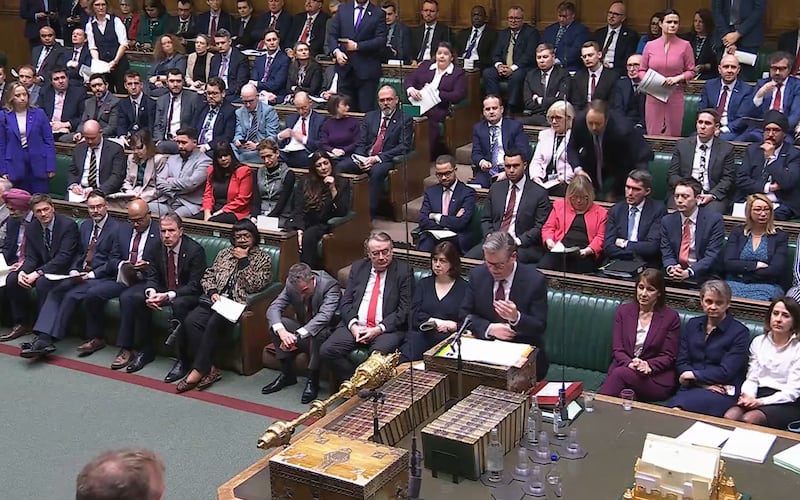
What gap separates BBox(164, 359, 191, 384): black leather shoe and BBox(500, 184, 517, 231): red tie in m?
2.16

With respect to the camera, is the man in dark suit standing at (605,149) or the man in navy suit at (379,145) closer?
the man in dark suit standing at (605,149)

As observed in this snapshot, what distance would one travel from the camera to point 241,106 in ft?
29.5

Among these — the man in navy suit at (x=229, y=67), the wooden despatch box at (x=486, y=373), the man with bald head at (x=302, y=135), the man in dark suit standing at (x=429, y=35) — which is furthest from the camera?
the man in navy suit at (x=229, y=67)

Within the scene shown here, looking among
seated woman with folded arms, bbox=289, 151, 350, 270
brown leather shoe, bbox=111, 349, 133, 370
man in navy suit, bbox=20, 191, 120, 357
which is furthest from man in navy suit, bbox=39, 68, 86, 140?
brown leather shoe, bbox=111, 349, 133, 370

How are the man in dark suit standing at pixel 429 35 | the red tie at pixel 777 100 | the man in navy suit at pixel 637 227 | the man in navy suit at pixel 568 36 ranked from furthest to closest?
the man in dark suit standing at pixel 429 35, the man in navy suit at pixel 568 36, the red tie at pixel 777 100, the man in navy suit at pixel 637 227

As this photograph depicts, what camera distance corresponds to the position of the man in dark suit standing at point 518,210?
22.1 ft

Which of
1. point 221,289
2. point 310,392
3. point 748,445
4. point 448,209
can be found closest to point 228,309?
point 221,289

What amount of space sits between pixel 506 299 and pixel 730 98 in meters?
3.04

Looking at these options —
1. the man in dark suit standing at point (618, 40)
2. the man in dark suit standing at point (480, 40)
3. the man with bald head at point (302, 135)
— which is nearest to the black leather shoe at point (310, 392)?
the man with bald head at point (302, 135)

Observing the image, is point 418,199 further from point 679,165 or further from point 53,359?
point 53,359

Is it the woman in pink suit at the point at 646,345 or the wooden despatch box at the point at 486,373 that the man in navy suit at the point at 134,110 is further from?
the wooden despatch box at the point at 486,373

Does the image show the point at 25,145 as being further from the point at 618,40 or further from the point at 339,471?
the point at 339,471

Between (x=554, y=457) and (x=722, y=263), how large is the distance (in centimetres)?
262

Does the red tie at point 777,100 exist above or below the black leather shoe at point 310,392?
above
